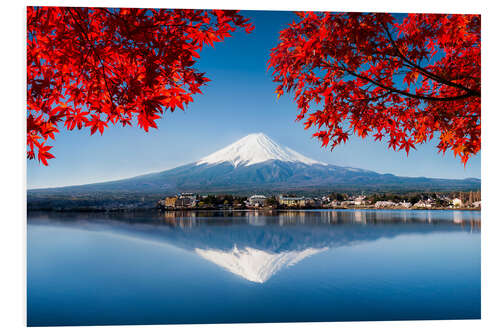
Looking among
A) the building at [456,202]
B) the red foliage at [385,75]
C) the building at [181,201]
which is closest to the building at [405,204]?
the building at [456,202]

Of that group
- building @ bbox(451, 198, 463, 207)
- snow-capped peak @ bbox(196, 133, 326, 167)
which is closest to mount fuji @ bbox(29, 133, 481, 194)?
snow-capped peak @ bbox(196, 133, 326, 167)

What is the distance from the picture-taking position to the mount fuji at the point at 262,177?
2.96m

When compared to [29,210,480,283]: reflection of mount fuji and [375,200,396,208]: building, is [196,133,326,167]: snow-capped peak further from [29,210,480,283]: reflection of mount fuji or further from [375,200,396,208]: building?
[375,200,396,208]: building

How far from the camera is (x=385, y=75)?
8.05ft

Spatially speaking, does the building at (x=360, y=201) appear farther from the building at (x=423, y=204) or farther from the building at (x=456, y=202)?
the building at (x=456, y=202)

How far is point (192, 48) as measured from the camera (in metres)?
2.45

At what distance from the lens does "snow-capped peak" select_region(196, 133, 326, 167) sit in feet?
9.77

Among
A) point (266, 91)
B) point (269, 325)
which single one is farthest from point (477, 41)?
point (269, 325)

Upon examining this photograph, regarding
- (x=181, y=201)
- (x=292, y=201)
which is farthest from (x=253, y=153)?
(x=181, y=201)

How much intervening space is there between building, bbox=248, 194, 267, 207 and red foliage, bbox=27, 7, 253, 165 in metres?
1.27

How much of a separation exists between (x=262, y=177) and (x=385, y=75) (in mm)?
1464

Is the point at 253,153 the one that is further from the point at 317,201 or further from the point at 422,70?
the point at 422,70
